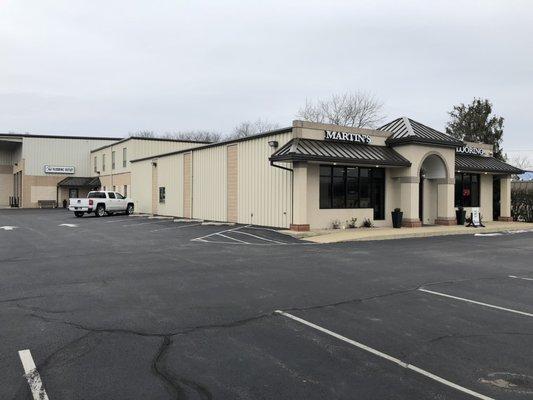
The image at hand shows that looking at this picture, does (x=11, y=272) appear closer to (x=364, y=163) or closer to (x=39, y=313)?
(x=39, y=313)

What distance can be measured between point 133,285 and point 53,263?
4150mm

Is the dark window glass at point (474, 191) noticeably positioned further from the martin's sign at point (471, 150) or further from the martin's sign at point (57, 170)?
the martin's sign at point (57, 170)

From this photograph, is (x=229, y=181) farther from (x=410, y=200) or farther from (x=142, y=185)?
Result: (x=142, y=185)

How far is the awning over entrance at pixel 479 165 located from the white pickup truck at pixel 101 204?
25.5 metres

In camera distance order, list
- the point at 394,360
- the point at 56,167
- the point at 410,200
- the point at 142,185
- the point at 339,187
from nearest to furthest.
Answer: the point at 394,360 < the point at 339,187 < the point at 410,200 < the point at 142,185 < the point at 56,167

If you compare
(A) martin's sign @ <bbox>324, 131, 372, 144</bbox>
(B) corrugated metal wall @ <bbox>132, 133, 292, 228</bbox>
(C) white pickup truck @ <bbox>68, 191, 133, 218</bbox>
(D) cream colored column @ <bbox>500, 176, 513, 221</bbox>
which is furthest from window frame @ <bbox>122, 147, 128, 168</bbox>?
(D) cream colored column @ <bbox>500, 176, 513, 221</bbox>

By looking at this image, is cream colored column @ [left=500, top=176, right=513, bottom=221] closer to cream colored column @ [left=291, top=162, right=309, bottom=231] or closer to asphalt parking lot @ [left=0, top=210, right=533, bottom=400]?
cream colored column @ [left=291, top=162, right=309, bottom=231]

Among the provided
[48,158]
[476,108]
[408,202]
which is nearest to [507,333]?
[408,202]

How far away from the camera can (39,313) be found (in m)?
7.16

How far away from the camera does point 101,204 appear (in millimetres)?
36750

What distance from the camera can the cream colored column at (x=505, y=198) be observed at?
31312mm

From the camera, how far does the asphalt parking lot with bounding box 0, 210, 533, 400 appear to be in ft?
15.2

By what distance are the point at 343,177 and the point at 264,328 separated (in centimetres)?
1791

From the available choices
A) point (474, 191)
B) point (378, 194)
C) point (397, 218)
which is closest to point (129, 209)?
point (378, 194)
